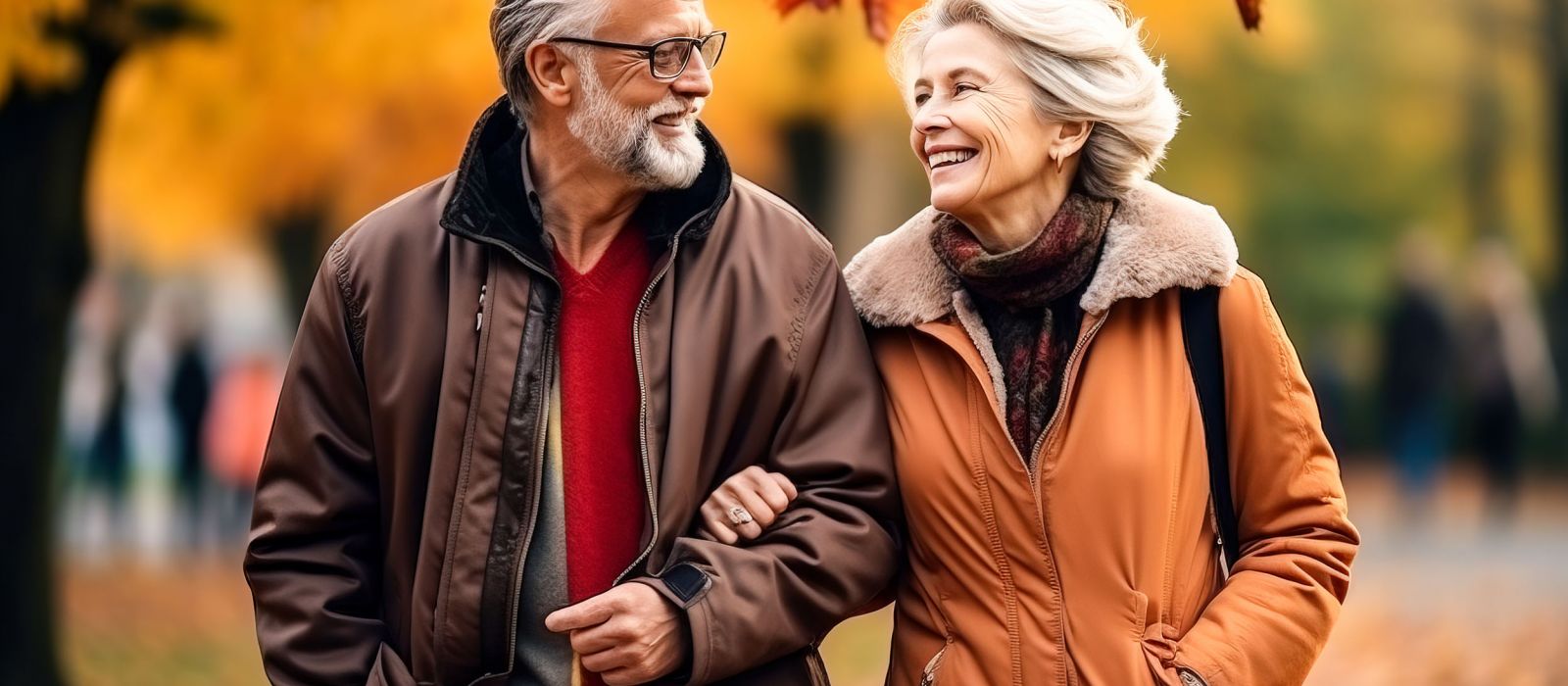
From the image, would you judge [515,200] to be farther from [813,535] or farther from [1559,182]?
[1559,182]

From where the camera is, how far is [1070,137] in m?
3.67

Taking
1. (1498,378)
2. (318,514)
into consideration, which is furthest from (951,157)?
(1498,378)

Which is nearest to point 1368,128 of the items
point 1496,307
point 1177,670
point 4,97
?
point 1496,307

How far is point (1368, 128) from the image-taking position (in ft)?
73.1

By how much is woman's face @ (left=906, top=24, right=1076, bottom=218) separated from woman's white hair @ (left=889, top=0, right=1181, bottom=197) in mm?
31

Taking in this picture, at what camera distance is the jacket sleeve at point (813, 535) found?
3.35 m

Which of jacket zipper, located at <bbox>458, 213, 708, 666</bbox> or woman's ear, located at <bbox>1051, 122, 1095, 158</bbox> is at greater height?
woman's ear, located at <bbox>1051, 122, 1095, 158</bbox>

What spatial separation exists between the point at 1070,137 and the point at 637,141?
2.62 ft

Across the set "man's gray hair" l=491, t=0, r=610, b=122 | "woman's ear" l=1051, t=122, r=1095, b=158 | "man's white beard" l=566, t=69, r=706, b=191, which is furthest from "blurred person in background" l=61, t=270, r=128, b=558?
"woman's ear" l=1051, t=122, r=1095, b=158

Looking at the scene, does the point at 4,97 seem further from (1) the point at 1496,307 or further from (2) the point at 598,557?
(1) the point at 1496,307

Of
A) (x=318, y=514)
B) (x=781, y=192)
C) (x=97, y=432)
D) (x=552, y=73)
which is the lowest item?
(x=97, y=432)

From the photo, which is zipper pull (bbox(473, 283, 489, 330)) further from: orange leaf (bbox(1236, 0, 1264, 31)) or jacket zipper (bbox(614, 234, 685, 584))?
orange leaf (bbox(1236, 0, 1264, 31))

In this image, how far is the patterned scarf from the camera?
3543mm

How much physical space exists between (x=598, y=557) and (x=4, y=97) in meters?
5.49
